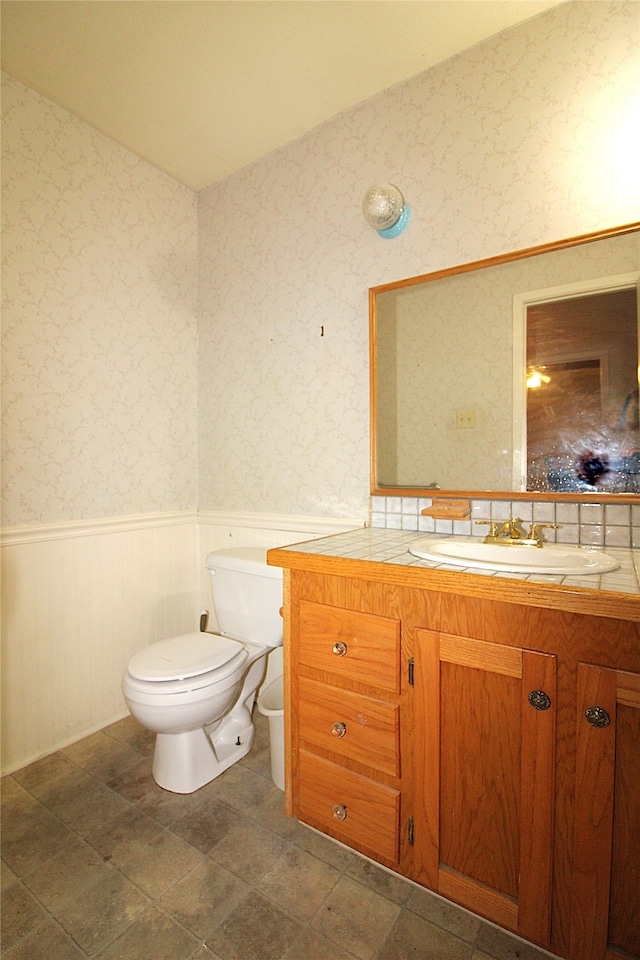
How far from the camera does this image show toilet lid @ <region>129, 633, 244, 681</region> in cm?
141

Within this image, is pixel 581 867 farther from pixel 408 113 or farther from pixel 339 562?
pixel 408 113

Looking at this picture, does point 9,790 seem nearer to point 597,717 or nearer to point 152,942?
point 152,942

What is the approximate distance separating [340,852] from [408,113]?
8.09 ft

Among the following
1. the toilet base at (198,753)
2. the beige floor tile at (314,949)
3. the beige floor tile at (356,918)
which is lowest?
the beige floor tile at (356,918)

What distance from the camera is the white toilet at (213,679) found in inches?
54.7

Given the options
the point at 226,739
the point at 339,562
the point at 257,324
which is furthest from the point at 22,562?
the point at 257,324

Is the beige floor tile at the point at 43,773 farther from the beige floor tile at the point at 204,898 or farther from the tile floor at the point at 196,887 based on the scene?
the beige floor tile at the point at 204,898

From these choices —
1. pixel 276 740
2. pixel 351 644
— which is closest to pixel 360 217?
pixel 351 644

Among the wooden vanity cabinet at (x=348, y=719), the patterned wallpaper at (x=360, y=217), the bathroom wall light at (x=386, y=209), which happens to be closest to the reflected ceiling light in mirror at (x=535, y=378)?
the patterned wallpaper at (x=360, y=217)

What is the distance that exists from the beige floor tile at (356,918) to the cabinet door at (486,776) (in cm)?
14

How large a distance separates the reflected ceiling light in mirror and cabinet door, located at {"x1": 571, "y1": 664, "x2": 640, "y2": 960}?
2.80 feet

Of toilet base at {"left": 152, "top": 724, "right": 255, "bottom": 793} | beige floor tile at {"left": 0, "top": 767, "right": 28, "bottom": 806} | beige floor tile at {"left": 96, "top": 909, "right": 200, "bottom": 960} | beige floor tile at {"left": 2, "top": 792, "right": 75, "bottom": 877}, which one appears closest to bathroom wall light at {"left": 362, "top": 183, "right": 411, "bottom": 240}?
toilet base at {"left": 152, "top": 724, "right": 255, "bottom": 793}

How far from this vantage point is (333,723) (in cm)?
120

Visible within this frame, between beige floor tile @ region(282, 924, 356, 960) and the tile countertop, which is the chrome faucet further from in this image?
beige floor tile @ region(282, 924, 356, 960)
